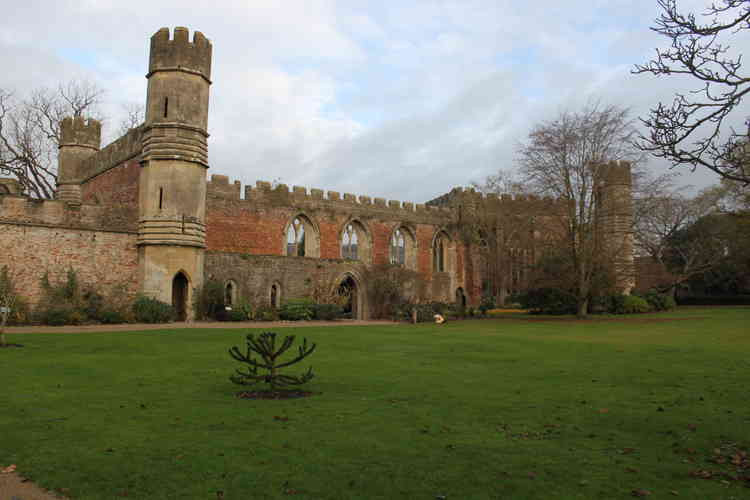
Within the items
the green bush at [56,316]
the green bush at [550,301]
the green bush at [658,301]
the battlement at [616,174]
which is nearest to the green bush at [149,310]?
the green bush at [56,316]

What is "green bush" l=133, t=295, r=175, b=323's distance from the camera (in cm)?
1980

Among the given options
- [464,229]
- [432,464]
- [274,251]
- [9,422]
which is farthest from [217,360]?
[464,229]

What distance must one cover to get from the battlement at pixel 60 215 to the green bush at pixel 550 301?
59.8ft

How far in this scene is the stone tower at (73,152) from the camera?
94.4 feet

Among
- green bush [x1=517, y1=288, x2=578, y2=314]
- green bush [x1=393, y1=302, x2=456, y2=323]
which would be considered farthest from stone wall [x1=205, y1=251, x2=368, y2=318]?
green bush [x1=517, y1=288, x2=578, y2=314]

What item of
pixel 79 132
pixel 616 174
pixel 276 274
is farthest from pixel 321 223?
pixel 616 174

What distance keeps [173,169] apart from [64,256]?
4.52 meters

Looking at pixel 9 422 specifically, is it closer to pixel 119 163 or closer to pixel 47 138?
pixel 119 163

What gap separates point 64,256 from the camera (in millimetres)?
19594

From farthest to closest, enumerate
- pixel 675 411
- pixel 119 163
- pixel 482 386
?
pixel 119 163 < pixel 482 386 < pixel 675 411

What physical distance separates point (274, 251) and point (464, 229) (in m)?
13.3

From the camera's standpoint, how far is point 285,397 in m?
7.77

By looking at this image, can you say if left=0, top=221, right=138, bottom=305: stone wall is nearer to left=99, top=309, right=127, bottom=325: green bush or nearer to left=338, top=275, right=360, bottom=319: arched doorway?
left=99, top=309, right=127, bottom=325: green bush

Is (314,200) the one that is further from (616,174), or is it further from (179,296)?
(616,174)
